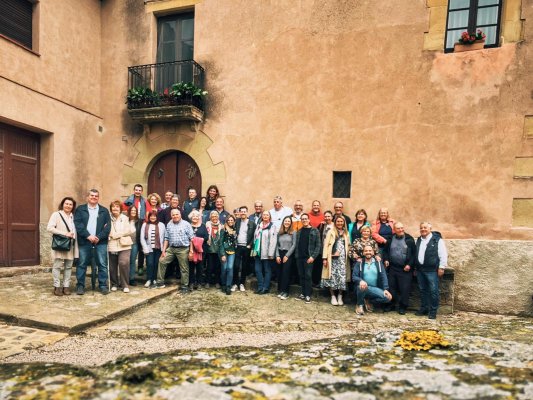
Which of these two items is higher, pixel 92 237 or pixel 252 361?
pixel 92 237

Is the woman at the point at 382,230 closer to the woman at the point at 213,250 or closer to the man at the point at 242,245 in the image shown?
the man at the point at 242,245

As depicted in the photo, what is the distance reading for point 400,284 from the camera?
6203mm

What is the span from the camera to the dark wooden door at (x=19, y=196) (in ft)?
25.0

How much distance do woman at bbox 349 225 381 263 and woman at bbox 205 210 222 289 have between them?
95.4 inches

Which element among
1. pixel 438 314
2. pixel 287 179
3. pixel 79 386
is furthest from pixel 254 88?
pixel 79 386

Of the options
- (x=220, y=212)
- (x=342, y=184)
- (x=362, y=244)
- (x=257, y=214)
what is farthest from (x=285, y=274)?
(x=342, y=184)

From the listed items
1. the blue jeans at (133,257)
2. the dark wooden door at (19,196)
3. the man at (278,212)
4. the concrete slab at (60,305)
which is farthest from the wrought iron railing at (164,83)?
the concrete slab at (60,305)

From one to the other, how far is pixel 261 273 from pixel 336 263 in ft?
4.74

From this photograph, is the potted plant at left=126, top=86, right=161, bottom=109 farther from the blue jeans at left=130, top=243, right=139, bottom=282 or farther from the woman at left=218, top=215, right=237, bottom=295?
the woman at left=218, top=215, right=237, bottom=295

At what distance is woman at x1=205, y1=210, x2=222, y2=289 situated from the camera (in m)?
6.86

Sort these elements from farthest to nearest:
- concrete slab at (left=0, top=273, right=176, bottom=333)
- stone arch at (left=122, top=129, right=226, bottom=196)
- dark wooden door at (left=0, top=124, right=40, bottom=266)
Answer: stone arch at (left=122, top=129, right=226, bottom=196), dark wooden door at (left=0, top=124, right=40, bottom=266), concrete slab at (left=0, top=273, right=176, bottom=333)

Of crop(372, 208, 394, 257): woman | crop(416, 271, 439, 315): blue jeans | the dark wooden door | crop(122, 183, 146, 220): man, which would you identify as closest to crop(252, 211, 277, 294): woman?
crop(372, 208, 394, 257): woman

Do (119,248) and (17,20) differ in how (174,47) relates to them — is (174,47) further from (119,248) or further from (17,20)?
(119,248)

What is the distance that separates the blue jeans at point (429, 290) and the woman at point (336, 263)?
3.80 feet
